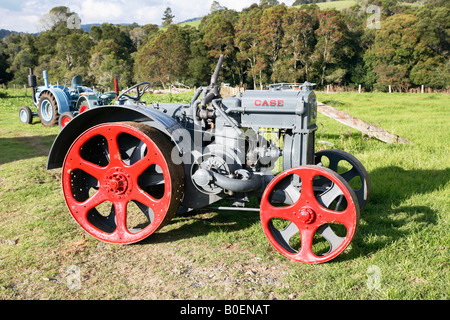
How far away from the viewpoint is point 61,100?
13.1 meters

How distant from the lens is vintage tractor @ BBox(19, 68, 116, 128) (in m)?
12.8

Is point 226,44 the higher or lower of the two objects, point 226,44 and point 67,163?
the higher

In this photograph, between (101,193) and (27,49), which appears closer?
(101,193)

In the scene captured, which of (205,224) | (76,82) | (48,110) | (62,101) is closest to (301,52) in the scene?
(76,82)

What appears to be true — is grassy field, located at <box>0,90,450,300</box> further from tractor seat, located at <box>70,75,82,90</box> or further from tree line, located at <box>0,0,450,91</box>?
tree line, located at <box>0,0,450,91</box>

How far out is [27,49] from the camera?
5306 cm

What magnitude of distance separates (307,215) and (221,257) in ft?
2.89

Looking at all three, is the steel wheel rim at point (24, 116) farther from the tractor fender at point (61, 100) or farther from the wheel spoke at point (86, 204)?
the wheel spoke at point (86, 204)

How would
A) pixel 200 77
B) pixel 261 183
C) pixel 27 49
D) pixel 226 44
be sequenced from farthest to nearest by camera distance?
pixel 27 49 < pixel 226 44 < pixel 200 77 < pixel 261 183

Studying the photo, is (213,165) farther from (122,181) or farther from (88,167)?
(88,167)

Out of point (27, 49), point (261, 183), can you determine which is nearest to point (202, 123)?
point (261, 183)

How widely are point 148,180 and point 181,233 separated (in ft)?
2.19
